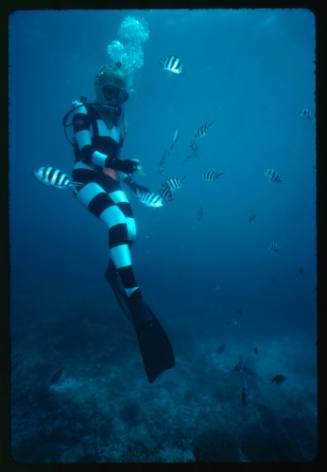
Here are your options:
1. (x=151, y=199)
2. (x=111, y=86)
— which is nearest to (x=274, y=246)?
(x=151, y=199)

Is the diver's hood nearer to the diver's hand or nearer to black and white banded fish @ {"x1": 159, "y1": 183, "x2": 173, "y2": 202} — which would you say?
the diver's hand

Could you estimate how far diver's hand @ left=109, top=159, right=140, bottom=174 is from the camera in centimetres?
456

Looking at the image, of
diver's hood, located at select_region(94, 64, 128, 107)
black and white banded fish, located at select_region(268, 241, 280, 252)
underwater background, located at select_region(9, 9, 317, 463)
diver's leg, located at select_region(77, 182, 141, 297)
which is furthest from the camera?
black and white banded fish, located at select_region(268, 241, 280, 252)

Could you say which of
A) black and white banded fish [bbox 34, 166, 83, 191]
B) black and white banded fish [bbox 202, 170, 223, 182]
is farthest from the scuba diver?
black and white banded fish [bbox 202, 170, 223, 182]

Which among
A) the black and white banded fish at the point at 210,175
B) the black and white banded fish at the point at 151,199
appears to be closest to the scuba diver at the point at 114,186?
the black and white banded fish at the point at 151,199

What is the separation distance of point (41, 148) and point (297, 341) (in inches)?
3456

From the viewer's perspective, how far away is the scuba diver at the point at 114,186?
13.9 feet

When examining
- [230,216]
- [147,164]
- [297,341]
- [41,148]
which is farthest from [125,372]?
[147,164]

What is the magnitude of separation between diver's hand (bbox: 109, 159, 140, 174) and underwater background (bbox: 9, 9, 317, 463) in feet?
6.27

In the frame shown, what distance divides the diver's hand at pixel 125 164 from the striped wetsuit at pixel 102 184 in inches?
7.1

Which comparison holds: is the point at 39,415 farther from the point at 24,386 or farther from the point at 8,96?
the point at 8,96

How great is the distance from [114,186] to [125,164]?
97cm

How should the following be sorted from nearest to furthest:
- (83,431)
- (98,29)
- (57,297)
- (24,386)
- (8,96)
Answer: (8,96) < (83,431) < (24,386) < (57,297) < (98,29)

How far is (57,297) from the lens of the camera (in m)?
14.7
